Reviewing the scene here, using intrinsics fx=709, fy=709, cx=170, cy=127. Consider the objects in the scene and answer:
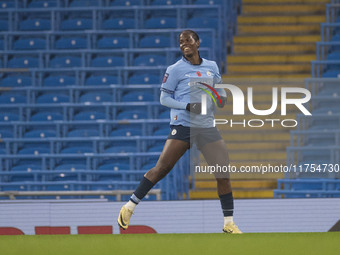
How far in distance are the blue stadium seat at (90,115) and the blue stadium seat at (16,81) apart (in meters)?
1.12

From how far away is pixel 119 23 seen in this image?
10.5m

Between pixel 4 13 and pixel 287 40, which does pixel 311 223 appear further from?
pixel 4 13

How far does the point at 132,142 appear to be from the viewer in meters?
9.02

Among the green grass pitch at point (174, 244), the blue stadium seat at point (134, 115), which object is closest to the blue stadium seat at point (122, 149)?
the blue stadium seat at point (134, 115)

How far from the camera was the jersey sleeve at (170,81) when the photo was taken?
204 inches

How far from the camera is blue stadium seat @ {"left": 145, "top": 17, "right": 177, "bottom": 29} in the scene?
33.8ft

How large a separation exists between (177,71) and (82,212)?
181cm

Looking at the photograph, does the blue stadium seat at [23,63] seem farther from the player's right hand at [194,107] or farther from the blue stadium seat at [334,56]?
the player's right hand at [194,107]

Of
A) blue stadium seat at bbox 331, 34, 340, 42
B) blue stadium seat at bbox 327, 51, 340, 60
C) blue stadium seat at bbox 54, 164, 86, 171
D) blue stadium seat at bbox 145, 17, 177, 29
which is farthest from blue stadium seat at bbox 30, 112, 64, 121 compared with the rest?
blue stadium seat at bbox 331, 34, 340, 42

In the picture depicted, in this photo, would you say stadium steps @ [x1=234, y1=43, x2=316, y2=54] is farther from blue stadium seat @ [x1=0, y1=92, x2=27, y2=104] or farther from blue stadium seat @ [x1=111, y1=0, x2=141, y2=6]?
blue stadium seat @ [x1=0, y1=92, x2=27, y2=104]

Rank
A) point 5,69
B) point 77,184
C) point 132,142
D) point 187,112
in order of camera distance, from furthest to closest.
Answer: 1. point 5,69
2. point 132,142
3. point 77,184
4. point 187,112

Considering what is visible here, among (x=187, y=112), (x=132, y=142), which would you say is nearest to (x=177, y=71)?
(x=187, y=112)

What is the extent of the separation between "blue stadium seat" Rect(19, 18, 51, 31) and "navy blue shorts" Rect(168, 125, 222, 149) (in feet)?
19.6

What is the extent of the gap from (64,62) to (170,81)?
5.13 m
